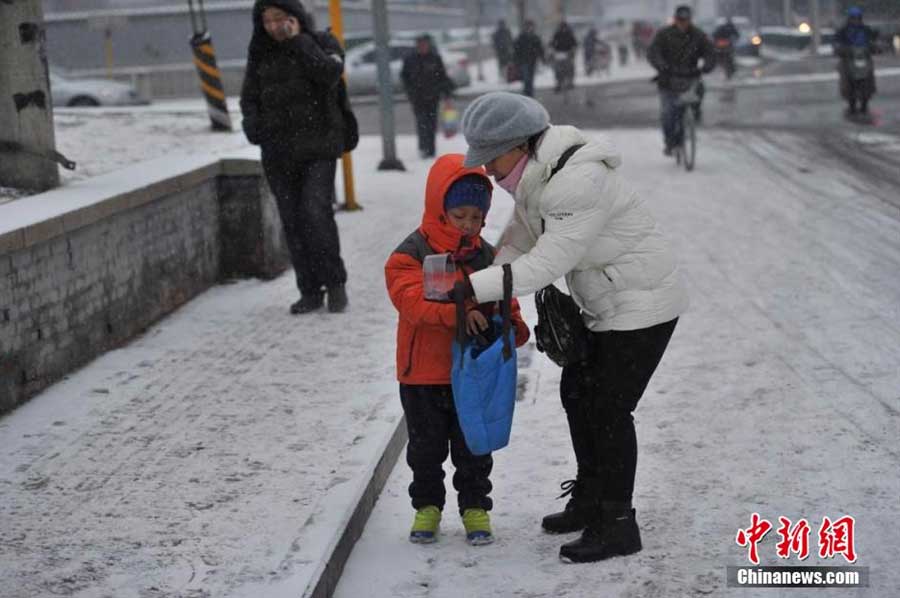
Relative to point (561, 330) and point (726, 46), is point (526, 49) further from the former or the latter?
point (561, 330)

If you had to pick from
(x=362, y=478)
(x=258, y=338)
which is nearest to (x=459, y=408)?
(x=362, y=478)

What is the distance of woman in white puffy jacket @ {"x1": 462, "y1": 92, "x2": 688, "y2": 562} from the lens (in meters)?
4.71

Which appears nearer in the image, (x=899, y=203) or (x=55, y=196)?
(x=55, y=196)

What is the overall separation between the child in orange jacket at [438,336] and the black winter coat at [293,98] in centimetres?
388

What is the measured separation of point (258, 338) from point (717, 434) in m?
2.94

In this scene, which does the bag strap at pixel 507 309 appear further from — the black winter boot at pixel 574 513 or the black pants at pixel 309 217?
the black pants at pixel 309 217

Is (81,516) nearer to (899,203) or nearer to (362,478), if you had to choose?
(362,478)

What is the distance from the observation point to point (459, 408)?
501 cm

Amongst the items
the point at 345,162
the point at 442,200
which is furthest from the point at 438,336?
the point at 345,162

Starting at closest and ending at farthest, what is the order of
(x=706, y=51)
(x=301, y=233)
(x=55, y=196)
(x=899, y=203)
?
1. (x=55, y=196)
2. (x=301, y=233)
3. (x=899, y=203)
4. (x=706, y=51)

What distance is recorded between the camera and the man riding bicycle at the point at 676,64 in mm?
17438

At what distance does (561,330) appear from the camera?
194 inches

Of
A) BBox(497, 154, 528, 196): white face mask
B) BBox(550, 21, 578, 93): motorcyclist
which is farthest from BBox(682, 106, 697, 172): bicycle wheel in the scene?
BBox(550, 21, 578, 93): motorcyclist

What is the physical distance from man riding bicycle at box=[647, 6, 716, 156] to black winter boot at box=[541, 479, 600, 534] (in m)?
12.2
